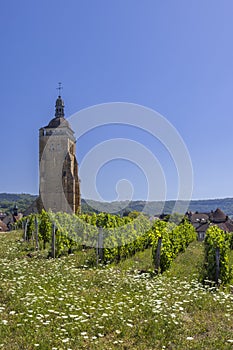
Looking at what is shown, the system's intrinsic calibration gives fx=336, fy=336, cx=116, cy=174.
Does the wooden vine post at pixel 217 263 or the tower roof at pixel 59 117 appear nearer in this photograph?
the wooden vine post at pixel 217 263

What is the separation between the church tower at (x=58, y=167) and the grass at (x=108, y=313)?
4687 cm

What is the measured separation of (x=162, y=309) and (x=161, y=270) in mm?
6684

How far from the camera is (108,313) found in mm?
7207

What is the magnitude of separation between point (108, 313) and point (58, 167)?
5258 centimetres

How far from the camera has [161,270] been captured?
45.4ft

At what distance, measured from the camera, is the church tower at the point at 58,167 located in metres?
57.4

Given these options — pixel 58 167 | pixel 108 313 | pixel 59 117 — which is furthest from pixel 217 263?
pixel 59 117

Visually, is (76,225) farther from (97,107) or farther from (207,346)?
(207,346)

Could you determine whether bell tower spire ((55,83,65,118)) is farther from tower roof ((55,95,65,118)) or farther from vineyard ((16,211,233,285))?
vineyard ((16,211,233,285))

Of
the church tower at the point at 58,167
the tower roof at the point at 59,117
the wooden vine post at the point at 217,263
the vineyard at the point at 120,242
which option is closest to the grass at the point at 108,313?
the wooden vine post at the point at 217,263

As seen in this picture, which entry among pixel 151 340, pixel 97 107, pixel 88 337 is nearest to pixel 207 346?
pixel 151 340

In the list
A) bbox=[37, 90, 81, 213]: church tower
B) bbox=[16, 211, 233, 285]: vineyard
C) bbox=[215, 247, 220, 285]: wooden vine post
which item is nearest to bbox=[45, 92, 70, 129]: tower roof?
bbox=[37, 90, 81, 213]: church tower

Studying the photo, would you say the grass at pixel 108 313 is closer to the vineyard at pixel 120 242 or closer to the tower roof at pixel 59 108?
the vineyard at pixel 120 242

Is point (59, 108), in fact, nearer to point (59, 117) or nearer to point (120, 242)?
point (59, 117)
